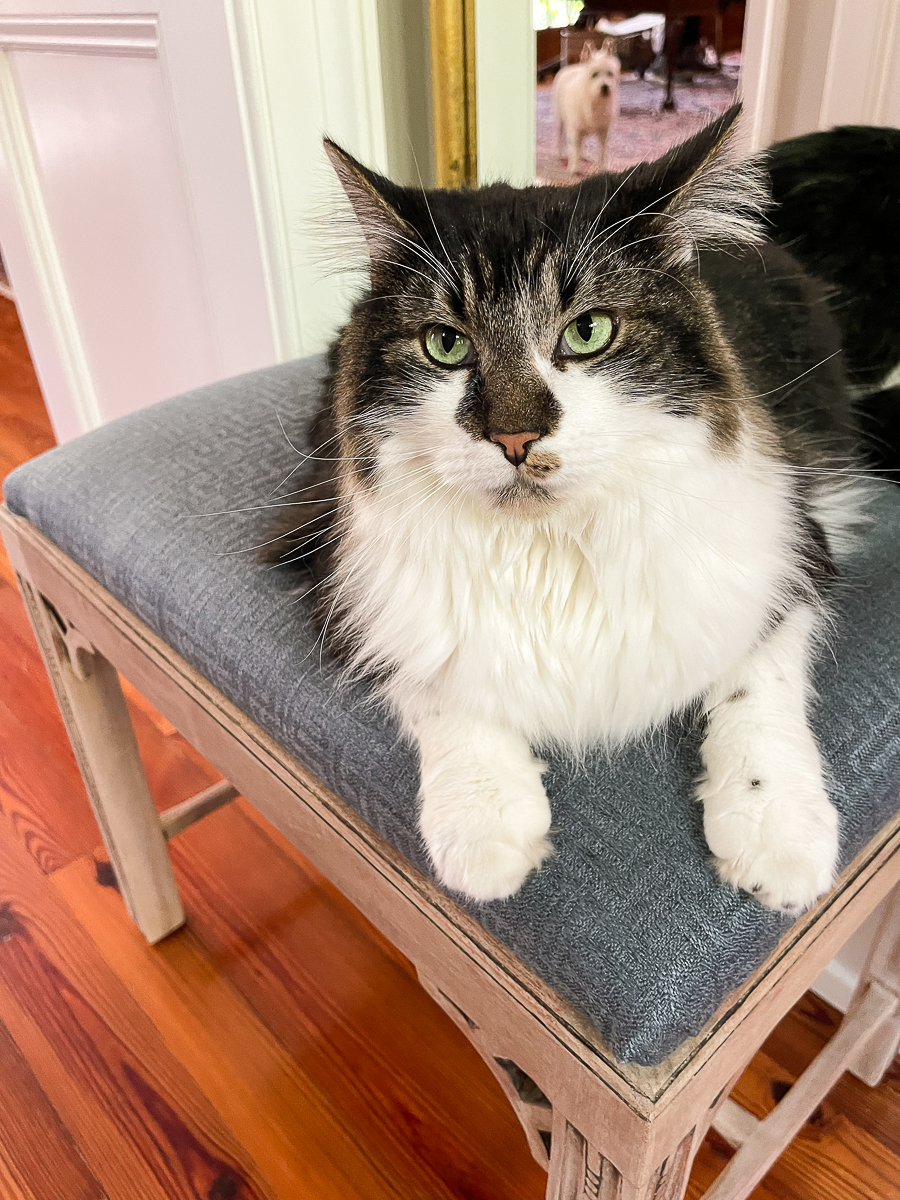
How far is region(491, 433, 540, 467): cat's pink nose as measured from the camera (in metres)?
0.52

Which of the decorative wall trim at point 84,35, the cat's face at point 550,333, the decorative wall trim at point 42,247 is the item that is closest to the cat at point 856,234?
the cat's face at point 550,333

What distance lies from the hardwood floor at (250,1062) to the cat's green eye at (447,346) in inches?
39.4

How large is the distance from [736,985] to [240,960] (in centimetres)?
98

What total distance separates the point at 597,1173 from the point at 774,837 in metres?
0.26

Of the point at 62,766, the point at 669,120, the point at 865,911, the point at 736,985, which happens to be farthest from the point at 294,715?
the point at 62,766

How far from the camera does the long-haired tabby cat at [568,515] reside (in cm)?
55

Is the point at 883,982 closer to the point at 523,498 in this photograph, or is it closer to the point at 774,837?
the point at 774,837

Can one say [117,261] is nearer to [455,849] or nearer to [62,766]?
[62,766]

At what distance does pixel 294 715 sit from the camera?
27.8 inches

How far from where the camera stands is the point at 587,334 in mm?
561

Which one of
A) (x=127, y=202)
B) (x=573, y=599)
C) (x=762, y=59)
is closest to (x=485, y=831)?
(x=573, y=599)

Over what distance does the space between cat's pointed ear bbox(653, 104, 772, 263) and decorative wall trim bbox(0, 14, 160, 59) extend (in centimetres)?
122

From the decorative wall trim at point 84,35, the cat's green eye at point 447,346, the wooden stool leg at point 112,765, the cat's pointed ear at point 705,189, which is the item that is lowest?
the wooden stool leg at point 112,765

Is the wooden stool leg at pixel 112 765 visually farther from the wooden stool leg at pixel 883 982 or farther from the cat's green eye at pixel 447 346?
the wooden stool leg at pixel 883 982
